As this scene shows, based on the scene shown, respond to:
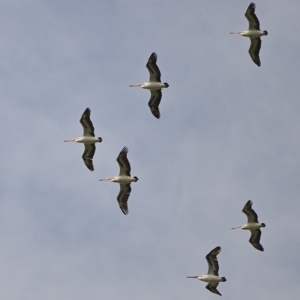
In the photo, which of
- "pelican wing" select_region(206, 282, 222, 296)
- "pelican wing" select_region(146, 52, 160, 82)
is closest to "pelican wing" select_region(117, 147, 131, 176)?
"pelican wing" select_region(146, 52, 160, 82)

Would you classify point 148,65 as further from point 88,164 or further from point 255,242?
point 255,242

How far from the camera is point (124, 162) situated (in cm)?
6144

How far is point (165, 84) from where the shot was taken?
62.5 meters

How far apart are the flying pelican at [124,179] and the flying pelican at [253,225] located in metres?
6.59

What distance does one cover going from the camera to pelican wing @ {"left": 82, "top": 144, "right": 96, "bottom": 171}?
209 feet

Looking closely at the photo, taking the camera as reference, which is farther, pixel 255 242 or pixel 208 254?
pixel 255 242

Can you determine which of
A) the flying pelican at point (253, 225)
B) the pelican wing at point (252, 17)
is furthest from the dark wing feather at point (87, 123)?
the pelican wing at point (252, 17)

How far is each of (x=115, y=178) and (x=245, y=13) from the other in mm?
11585

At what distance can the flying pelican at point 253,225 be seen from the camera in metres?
63.2

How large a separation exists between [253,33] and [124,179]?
35.8 feet

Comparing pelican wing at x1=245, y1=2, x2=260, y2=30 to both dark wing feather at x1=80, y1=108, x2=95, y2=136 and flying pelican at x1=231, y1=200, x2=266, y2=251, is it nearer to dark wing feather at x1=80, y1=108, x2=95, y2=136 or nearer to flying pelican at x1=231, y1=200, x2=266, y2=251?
flying pelican at x1=231, y1=200, x2=266, y2=251

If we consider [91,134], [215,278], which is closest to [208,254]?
[215,278]

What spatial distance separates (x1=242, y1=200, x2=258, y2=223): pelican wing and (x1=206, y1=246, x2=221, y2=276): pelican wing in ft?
14.6

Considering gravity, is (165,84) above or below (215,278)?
above
